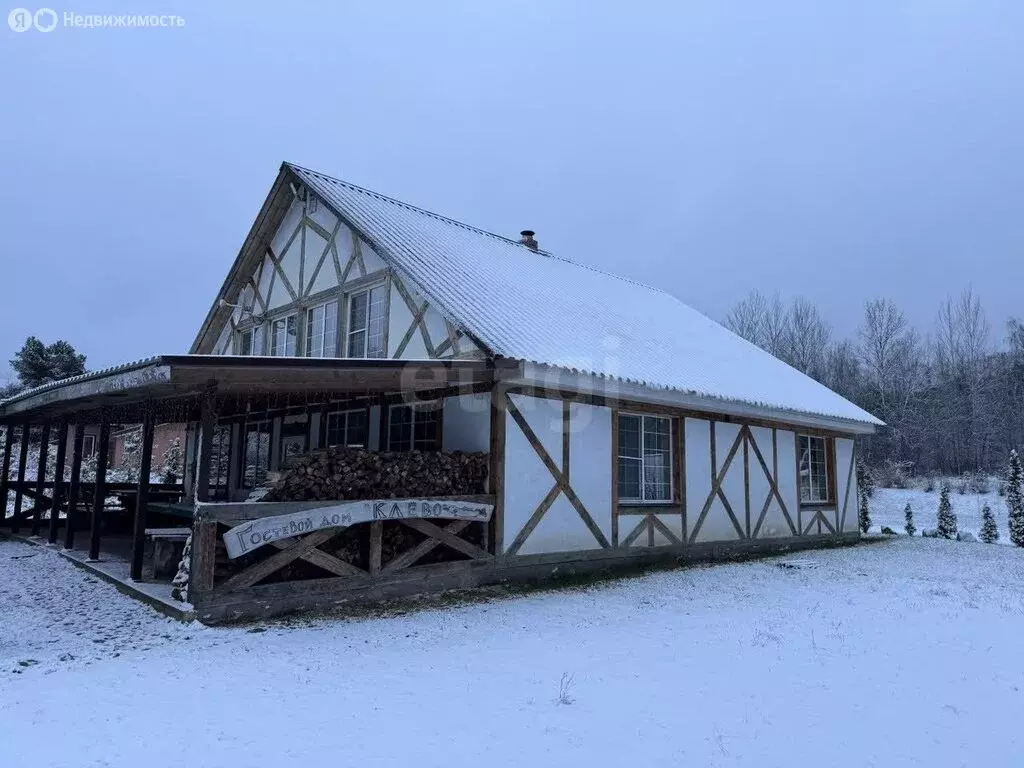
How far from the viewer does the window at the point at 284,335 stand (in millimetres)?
13688

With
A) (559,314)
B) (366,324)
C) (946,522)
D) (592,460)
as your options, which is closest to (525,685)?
(592,460)

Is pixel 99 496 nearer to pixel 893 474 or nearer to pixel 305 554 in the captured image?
pixel 305 554

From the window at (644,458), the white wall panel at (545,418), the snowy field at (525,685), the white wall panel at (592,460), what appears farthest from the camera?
the window at (644,458)

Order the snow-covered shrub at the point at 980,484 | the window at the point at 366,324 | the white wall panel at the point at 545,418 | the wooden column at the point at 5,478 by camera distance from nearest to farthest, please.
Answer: the white wall panel at the point at 545,418, the window at the point at 366,324, the wooden column at the point at 5,478, the snow-covered shrub at the point at 980,484

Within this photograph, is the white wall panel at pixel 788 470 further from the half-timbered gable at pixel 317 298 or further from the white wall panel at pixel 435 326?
the half-timbered gable at pixel 317 298

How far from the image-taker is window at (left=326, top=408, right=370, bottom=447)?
11.3m

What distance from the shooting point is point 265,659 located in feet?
17.6

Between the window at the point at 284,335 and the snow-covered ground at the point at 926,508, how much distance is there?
695 inches

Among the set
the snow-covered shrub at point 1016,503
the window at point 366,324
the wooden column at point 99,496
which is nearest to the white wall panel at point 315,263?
the window at point 366,324

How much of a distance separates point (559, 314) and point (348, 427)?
4023mm

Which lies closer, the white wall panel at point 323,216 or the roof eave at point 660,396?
the roof eave at point 660,396

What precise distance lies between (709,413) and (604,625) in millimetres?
5987

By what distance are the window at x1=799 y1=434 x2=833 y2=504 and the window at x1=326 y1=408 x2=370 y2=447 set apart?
904 cm

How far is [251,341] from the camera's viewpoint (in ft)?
49.9
